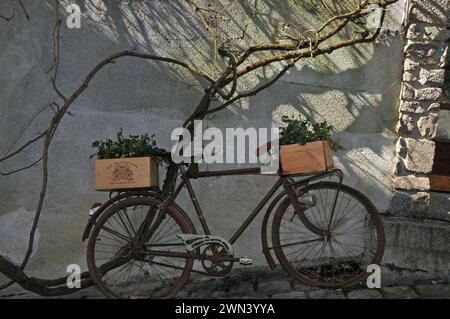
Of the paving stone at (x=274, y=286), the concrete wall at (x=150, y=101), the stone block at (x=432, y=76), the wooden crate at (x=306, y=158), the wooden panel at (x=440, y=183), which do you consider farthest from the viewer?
the wooden panel at (x=440, y=183)

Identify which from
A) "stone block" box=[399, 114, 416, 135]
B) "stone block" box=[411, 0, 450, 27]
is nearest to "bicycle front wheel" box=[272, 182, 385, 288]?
"stone block" box=[399, 114, 416, 135]

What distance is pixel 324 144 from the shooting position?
12.3 ft

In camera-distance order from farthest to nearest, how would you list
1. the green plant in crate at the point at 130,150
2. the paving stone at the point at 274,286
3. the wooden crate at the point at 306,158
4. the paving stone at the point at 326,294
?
the paving stone at the point at 274,286
the paving stone at the point at 326,294
the green plant in crate at the point at 130,150
the wooden crate at the point at 306,158

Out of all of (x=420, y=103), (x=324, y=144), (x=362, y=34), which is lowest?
(x=324, y=144)

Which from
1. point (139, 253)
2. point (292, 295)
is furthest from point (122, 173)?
point (292, 295)

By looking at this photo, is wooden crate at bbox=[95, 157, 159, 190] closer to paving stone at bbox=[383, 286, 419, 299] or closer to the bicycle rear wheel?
the bicycle rear wheel

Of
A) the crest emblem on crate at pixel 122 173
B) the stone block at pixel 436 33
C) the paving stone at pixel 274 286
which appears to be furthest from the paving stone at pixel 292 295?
the stone block at pixel 436 33

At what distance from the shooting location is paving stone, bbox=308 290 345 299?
3.98 m

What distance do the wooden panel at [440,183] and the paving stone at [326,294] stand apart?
5.16 ft

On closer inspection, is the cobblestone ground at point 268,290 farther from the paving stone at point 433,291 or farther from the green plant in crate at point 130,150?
the green plant in crate at point 130,150

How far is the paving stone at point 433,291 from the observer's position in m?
4.08
